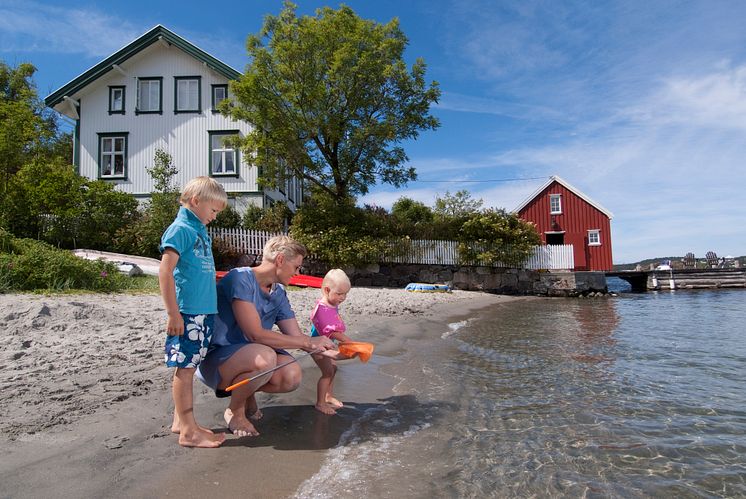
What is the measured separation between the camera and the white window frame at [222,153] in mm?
21922

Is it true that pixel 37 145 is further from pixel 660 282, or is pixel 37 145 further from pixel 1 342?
pixel 660 282

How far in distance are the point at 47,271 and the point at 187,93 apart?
54.6 ft

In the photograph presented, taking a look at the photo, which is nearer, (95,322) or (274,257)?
(274,257)

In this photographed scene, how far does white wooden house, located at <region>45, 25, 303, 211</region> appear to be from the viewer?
22062 mm

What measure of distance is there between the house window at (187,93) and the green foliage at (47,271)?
47.4ft

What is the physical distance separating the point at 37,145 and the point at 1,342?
19692 mm

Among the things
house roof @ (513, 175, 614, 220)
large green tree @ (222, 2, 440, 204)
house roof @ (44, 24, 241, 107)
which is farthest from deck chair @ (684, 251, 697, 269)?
house roof @ (44, 24, 241, 107)

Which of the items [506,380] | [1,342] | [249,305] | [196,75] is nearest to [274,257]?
[249,305]

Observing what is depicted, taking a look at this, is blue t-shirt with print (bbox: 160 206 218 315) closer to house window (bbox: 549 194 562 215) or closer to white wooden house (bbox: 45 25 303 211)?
white wooden house (bbox: 45 25 303 211)

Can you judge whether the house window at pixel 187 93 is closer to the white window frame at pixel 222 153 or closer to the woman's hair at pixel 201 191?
the white window frame at pixel 222 153

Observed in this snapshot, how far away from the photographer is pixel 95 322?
19.5 feet

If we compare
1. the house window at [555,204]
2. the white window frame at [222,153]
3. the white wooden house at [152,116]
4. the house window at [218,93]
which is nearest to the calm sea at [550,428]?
the white window frame at [222,153]

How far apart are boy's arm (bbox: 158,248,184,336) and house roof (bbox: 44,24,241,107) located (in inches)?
845

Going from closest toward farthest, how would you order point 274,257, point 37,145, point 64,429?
point 64,429
point 274,257
point 37,145
